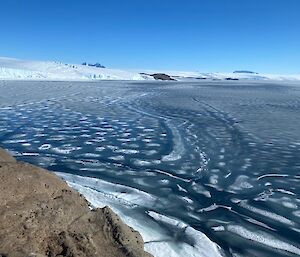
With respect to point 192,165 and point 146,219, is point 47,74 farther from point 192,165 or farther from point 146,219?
point 146,219

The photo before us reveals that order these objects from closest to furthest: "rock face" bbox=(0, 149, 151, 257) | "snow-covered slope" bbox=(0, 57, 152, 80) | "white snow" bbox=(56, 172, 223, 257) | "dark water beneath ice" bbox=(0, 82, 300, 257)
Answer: "rock face" bbox=(0, 149, 151, 257) < "white snow" bbox=(56, 172, 223, 257) < "dark water beneath ice" bbox=(0, 82, 300, 257) < "snow-covered slope" bbox=(0, 57, 152, 80)

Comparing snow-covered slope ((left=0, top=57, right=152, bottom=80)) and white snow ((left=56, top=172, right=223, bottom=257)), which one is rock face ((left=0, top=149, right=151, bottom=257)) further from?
snow-covered slope ((left=0, top=57, right=152, bottom=80))

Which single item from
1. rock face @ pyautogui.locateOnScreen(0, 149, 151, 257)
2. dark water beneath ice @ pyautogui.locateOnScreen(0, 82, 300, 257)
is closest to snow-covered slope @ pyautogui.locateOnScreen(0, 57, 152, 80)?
dark water beneath ice @ pyautogui.locateOnScreen(0, 82, 300, 257)

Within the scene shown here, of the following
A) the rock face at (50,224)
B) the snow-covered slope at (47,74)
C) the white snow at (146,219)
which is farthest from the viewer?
the snow-covered slope at (47,74)

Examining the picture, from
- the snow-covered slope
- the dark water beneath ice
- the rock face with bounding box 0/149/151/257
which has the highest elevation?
the rock face with bounding box 0/149/151/257

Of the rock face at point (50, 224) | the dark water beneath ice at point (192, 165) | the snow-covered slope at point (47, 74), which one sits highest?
the rock face at point (50, 224)

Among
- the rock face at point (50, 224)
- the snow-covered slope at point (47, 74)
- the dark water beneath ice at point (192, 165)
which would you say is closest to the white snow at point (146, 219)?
the dark water beneath ice at point (192, 165)

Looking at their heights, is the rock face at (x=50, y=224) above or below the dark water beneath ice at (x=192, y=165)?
above

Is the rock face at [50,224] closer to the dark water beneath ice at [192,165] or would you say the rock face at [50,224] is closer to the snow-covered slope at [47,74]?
the dark water beneath ice at [192,165]
